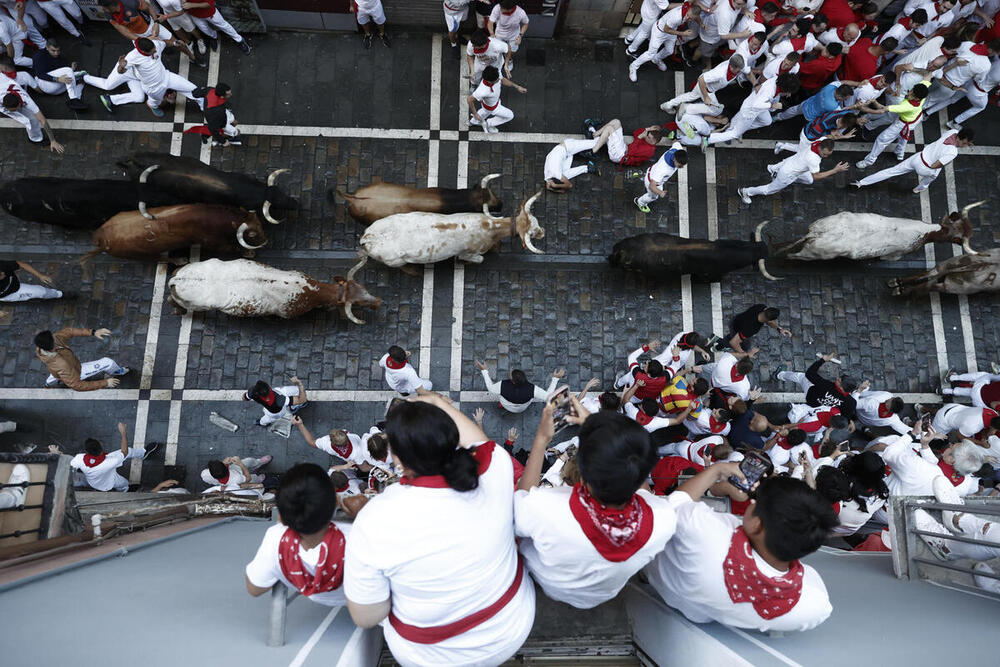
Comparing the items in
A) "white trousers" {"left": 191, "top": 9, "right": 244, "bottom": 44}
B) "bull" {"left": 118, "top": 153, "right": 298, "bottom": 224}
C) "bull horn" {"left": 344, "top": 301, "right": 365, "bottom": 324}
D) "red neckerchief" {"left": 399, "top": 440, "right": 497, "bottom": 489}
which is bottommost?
"red neckerchief" {"left": 399, "top": 440, "right": 497, "bottom": 489}

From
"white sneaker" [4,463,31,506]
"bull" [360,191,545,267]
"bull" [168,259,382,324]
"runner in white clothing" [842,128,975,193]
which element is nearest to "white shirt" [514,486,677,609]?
"white sneaker" [4,463,31,506]

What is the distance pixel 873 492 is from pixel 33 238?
1385 centimetres

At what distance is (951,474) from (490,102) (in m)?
9.03

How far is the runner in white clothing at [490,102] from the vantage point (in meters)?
9.50

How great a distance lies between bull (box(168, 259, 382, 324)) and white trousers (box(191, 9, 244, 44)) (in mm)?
5049

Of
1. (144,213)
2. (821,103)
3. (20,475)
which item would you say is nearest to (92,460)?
(20,475)

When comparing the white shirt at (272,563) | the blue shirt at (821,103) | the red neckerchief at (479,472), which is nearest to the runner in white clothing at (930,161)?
the blue shirt at (821,103)

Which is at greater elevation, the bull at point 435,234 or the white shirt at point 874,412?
the bull at point 435,234

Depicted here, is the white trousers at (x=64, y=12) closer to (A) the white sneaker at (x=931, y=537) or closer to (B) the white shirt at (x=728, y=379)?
(B) the white shirt at (x=728, y=379)

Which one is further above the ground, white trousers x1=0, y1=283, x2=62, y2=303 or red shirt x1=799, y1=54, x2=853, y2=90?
red shirt x1=799, y1=54, x2=853, y2=90

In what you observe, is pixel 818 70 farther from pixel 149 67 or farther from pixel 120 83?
pixel 120 83

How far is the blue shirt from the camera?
10.4 m

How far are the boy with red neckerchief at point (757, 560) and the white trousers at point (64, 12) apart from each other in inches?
523

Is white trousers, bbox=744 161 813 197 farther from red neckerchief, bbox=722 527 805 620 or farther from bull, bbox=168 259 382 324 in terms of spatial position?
red neckerchief, bbox=722 527 805 620
